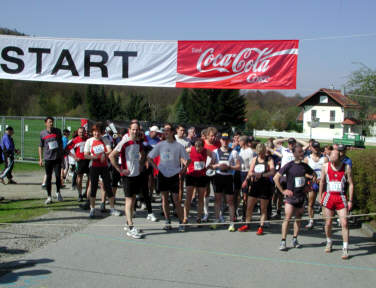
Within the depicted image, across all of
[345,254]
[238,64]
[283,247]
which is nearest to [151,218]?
[283,247]

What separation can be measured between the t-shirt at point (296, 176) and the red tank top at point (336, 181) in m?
0.42

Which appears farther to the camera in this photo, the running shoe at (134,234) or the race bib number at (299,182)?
the running shoe at (134,234)

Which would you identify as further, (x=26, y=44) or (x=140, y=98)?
(x=140, y=98)

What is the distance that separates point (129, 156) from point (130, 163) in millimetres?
131

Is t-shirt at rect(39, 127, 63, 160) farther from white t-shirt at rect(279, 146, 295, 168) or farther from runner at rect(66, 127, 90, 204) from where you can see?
white t-shirt at rect(279, 146, 295, 168)

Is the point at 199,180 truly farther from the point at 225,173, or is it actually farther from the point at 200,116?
the point at 200,116

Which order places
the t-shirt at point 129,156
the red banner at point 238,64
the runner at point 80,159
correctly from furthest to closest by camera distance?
the runner at point 80,159, the red banner at point 238,64, the t-shirt at point 129,156

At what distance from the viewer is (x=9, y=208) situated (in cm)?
875

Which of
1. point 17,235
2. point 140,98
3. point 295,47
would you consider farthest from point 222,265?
point 140,98

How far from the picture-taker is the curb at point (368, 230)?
7381 millimetres

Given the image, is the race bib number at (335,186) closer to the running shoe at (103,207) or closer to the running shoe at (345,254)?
the running shoe at (345,254)

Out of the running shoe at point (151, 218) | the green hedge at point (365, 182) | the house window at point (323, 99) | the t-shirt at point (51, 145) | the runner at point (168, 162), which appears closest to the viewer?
the runner at point (168, 162)

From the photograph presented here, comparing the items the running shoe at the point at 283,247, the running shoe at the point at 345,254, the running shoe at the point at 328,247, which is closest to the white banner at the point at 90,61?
the running shoe at the point at 283,247

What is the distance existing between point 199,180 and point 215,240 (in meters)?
1.39
